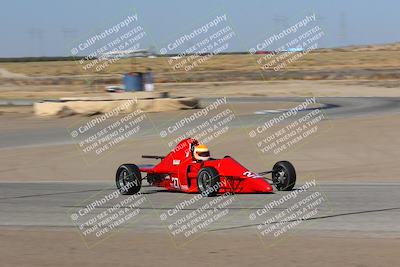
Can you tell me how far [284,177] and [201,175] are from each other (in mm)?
1430

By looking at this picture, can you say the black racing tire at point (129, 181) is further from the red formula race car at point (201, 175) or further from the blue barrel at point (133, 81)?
the blue barrel at point (133, 81)

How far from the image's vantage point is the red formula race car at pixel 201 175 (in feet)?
44.2

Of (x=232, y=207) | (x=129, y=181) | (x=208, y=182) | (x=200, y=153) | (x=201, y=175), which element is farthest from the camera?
(x=129, y=181)

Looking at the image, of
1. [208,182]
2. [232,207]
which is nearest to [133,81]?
[208,182]

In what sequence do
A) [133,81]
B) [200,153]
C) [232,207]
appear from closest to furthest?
[232,207]
[200,153]
[133,81]

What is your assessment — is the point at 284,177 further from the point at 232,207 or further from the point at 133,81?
the point at 133,81

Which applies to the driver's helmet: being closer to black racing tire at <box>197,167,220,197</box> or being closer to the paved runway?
black racing tire at <box>197,167,220,197</box>

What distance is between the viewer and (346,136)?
2691cm

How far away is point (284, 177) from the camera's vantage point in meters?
14.0

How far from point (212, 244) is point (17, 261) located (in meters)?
2.22

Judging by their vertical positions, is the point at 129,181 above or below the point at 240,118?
below

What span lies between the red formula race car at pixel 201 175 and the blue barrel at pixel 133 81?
26.7m

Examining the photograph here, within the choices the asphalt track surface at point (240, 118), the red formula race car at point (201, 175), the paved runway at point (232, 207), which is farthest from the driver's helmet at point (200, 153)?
the asphalt track surface at point (240, 118)

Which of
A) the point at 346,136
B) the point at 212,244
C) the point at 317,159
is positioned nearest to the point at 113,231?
the point at 212,244
